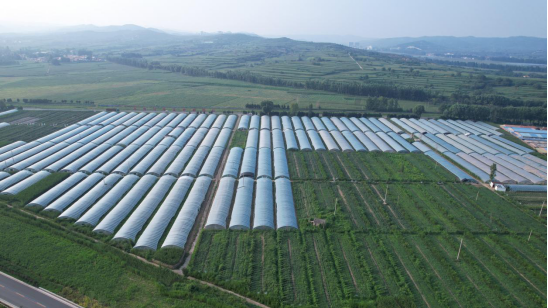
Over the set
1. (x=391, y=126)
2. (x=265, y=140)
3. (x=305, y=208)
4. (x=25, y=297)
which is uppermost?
(x=391, y=126)

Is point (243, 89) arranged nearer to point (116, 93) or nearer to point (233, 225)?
point (116, 93)

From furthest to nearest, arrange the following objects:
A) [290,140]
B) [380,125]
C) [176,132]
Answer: [380,125]
[176,132]
[290,140]

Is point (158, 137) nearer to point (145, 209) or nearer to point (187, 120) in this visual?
point (187, 120)

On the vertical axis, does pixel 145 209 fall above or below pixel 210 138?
below

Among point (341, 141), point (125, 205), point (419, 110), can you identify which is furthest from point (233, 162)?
point (419, 110)

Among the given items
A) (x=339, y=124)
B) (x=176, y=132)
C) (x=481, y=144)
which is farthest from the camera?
(x=339, y=124)

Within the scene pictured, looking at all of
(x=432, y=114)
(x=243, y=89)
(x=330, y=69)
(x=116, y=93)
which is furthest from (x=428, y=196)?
(x=330, y=69)

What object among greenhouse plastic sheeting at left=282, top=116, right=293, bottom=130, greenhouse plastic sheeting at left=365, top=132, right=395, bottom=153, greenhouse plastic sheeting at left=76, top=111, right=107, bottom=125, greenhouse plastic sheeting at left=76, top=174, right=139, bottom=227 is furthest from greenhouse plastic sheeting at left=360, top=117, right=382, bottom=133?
A: greenhouse plastic sheeting at left=76, top=111, right=107, bottom=125
